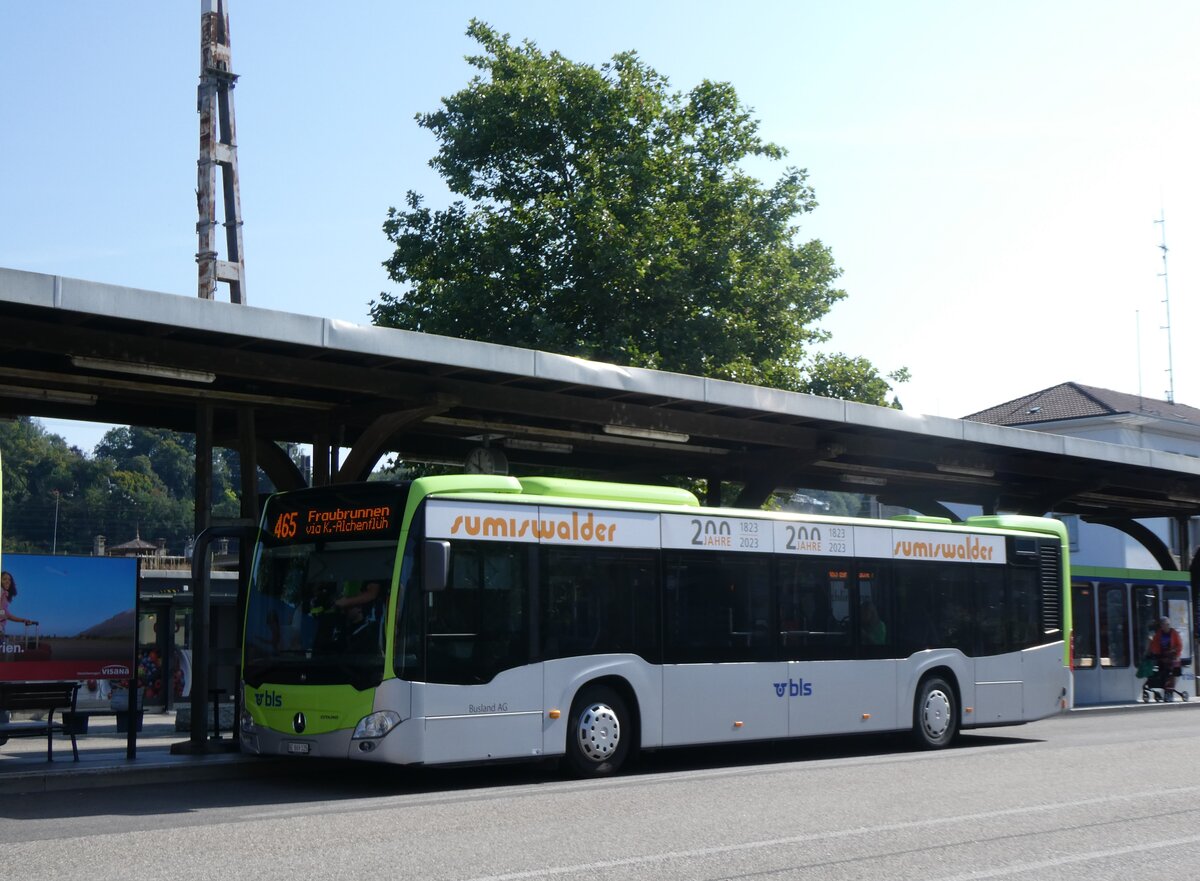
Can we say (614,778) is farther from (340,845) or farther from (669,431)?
(669,431)

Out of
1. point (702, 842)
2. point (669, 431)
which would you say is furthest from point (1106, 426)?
point (702, 842)

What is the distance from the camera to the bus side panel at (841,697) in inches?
631

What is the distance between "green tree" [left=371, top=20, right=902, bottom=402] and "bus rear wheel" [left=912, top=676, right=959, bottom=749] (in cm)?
1517

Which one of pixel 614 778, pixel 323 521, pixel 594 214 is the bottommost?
pixel 614 778

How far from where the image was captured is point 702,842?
919cm

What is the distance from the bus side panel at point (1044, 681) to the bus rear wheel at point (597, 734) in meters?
7.18

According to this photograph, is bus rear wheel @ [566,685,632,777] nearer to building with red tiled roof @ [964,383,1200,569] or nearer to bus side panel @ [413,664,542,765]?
bus side panel @ [413,664,542,765]

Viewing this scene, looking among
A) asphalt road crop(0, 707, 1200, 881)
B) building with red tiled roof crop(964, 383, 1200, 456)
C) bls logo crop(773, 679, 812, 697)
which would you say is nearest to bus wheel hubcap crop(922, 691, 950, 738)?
asphalt road crop(0, 707, 1200, 881)

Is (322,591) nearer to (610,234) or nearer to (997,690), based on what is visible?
(997,690)

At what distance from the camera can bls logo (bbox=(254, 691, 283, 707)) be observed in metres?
13.2

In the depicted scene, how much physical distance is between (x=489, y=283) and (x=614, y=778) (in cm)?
2116

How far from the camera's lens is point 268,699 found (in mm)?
13367

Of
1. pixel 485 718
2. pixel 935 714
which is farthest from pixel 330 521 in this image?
pixel 935 714

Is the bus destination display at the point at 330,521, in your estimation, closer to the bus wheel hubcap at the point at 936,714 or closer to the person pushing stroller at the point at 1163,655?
the bus wheel hubcap at the point at 936,714
